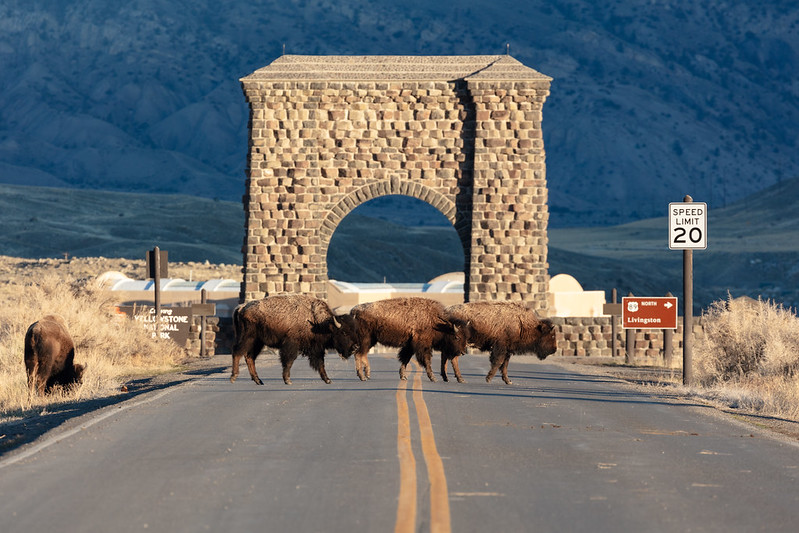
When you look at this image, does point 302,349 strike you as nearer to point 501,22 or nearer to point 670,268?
point 670,268

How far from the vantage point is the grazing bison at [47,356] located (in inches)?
805

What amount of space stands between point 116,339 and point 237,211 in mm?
83120

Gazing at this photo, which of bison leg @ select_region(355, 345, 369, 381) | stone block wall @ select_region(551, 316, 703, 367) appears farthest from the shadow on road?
stone block wall @ select_region(551, 316, 703, 367)

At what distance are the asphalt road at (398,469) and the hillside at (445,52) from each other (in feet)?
446

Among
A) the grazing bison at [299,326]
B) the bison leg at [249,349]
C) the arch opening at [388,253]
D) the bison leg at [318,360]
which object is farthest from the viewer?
the arch opening at [388,253]

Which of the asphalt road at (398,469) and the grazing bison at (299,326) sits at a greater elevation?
the grazing bison at (299,326)

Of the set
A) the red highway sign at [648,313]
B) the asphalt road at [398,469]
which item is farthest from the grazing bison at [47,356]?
the red highway sign at [648,313]

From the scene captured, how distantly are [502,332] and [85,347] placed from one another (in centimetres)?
1138

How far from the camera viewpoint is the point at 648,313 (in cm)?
2812

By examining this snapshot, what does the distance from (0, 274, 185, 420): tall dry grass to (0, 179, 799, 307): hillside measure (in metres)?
46.3

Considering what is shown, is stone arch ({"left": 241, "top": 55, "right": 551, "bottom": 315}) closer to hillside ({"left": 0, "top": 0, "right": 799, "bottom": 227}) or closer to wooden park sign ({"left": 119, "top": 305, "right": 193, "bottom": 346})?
wooden park sign ({"left": 119, "top": 305, "right": 193, "bottom": 346})

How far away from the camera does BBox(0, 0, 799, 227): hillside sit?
521ft

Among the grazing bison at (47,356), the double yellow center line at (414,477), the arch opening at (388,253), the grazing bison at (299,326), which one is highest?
the arch opening at (388,253)

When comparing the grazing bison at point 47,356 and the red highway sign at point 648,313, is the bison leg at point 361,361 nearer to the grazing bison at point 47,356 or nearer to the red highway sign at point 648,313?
the grazing bison at point 47,356
